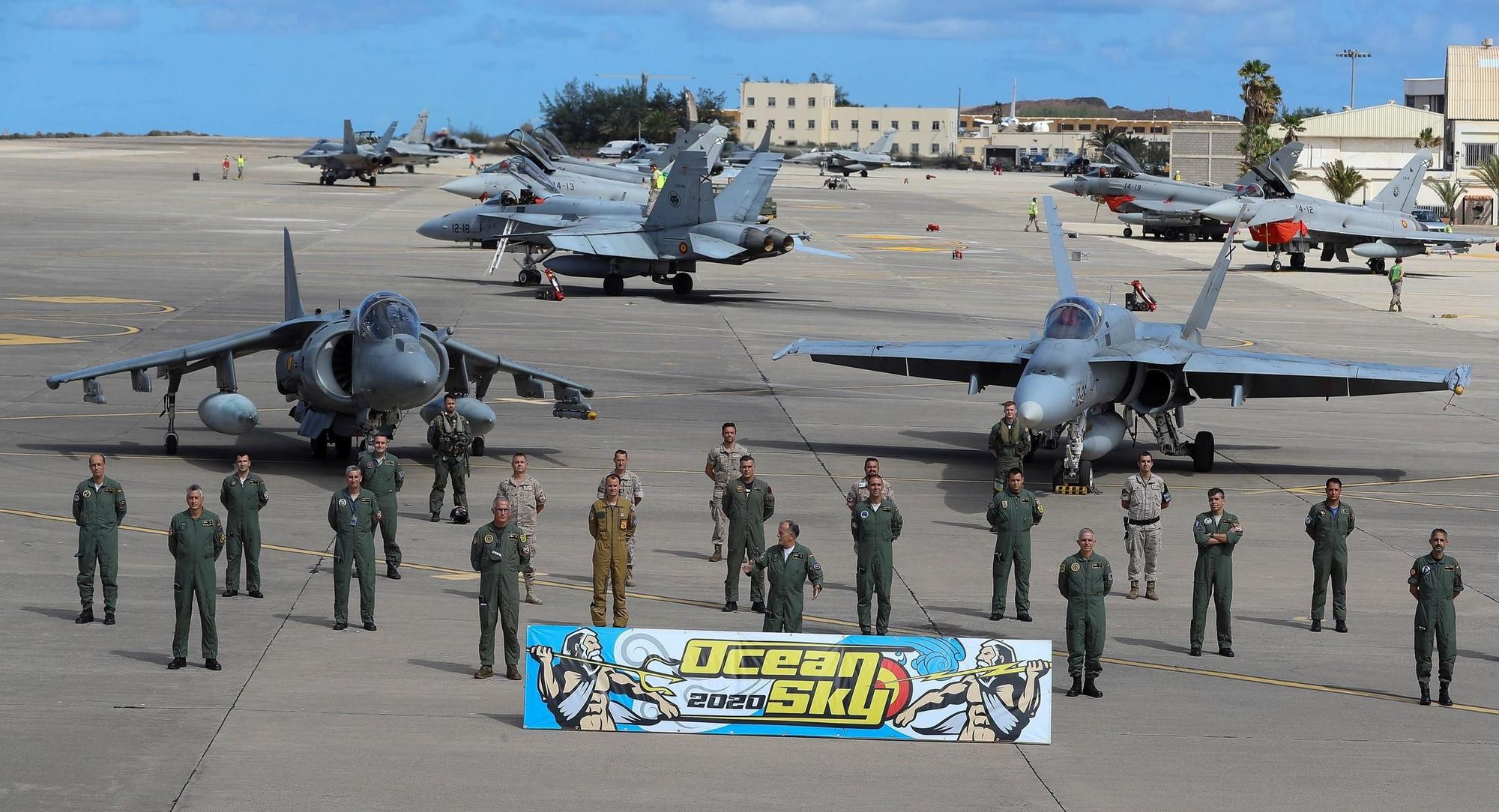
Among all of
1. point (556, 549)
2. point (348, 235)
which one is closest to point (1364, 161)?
point (348, 235)

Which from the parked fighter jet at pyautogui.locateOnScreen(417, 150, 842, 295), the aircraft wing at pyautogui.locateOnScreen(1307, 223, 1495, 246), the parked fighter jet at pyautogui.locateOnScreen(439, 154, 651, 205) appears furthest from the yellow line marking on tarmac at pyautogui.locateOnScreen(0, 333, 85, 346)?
the aircraft wing at pyautogui.locateOnScreen(1307, 223, 1495, 246)

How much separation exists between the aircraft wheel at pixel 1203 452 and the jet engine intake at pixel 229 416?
14.1 metres

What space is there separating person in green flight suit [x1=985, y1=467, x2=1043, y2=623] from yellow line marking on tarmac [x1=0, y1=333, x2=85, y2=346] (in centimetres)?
2621

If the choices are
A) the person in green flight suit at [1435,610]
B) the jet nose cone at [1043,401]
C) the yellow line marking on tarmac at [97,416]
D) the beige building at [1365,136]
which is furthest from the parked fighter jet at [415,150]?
the person in green flight suit at [1435,610]

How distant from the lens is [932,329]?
138ft

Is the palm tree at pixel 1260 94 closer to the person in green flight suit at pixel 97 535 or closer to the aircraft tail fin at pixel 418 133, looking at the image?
the aircraft tail fin at pixel 418 133

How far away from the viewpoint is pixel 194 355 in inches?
945

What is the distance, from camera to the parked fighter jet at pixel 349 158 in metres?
99.2

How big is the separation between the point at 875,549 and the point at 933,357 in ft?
34.3

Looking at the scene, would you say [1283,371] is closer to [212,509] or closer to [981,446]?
[981,446]

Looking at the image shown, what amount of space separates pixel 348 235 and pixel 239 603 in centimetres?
5219

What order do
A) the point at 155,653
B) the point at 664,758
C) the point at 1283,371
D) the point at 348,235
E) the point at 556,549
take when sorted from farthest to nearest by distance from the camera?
1. the point at 348,235
2. the point at 1283,371
3. the point at 556,549
4. the point at 155,653
5. the point at 664,758

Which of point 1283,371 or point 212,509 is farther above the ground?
point 1283,371

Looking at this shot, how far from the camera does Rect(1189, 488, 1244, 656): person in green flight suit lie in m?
15.2
